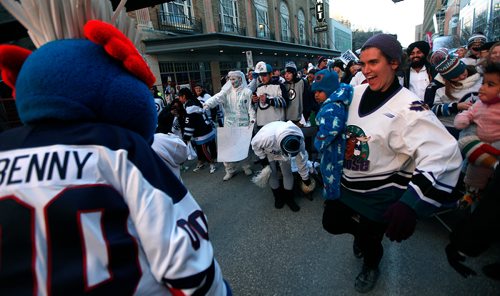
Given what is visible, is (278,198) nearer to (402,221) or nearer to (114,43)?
(402,221)

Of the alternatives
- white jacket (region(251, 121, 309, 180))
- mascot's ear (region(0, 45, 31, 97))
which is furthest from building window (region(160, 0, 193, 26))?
mascot's ear (region(0, 45, 31, 97))

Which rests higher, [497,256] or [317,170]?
[317,170]

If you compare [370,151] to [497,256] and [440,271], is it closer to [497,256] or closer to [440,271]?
[440,271]

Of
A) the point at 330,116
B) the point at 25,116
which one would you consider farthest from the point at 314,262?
the point at 25,116

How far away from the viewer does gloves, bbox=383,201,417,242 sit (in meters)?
1.46

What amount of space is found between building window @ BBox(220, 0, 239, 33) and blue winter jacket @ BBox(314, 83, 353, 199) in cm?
1895

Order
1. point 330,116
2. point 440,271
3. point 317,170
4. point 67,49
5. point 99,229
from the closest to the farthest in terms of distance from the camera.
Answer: point 99,229
point 67,49
point 330,116
point 440,271
point 317,170

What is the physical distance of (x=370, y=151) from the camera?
5.66ft

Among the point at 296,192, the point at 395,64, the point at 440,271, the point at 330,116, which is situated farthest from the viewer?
the point at 296,192

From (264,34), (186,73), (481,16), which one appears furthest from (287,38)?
(481,16)

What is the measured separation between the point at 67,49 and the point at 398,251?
293 centimetres

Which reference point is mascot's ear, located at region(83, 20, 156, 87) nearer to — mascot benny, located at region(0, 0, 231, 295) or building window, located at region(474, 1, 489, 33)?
mascot benny, located at region(0, 0, 231, 295)

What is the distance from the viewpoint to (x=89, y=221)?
0.70 m

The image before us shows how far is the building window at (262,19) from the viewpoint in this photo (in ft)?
77.9
